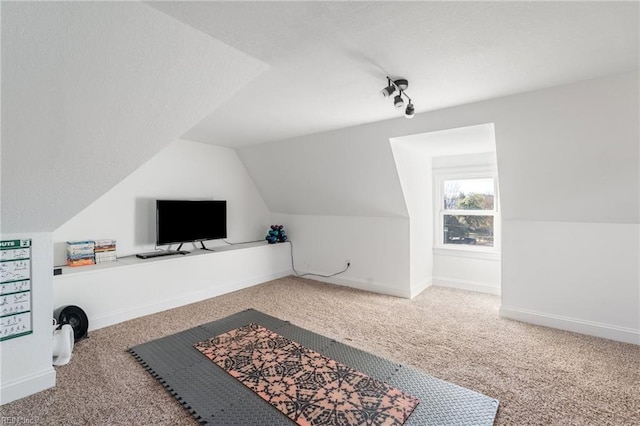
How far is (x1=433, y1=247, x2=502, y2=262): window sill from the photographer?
450 centimetres

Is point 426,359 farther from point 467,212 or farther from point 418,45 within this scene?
point 467,212

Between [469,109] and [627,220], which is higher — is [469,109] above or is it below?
above

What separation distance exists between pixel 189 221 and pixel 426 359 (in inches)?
133

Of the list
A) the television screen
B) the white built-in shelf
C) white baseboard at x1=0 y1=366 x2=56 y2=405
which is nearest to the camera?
white baseboard at x1=0 y1=366 x2=56 y2=405

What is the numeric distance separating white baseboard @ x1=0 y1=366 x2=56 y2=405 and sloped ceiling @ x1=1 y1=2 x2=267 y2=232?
1.02 meters

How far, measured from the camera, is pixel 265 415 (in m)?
1.96

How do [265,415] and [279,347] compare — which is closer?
[265,415]

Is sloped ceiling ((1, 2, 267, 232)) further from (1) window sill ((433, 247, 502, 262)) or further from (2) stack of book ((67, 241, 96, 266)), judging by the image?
(1) window sill ((433, 247, 502, 262))

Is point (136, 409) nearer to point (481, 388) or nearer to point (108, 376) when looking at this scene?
point (108, 376)

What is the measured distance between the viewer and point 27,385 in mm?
2168

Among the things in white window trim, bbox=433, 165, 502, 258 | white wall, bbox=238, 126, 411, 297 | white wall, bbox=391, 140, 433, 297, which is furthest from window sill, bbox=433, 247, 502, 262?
white wall, bbox=238, 126, 411, 297

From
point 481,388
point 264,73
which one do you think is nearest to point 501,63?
point 264,73

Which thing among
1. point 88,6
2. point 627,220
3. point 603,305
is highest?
point 88,6

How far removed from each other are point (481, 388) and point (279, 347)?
162 cm
